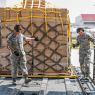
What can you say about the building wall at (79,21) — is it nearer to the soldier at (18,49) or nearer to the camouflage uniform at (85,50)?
the camouflage uniform at (85,50)

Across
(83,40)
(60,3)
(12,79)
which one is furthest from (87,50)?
(60,3)

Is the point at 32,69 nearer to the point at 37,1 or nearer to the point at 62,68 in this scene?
the point at 62,68

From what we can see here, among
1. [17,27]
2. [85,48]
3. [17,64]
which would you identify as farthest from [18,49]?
[85,48]

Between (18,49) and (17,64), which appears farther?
(17,64)

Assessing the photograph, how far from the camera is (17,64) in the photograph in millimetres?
12688

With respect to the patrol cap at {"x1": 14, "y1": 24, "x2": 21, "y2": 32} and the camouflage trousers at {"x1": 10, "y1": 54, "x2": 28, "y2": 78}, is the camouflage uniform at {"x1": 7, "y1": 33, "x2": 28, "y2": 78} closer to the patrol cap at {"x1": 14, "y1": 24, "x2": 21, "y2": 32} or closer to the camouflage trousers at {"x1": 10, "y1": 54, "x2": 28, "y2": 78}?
the camouflage trousers at {"x1": 10, "y1": 54, "x2": 28, "y2": 78}

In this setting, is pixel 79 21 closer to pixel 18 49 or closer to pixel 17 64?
pixel 17 64

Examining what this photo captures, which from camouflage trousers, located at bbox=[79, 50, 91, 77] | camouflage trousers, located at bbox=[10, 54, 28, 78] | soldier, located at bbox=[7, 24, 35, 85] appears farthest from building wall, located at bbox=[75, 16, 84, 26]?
soldier, located at bbox=[7, 24, 35, 85]

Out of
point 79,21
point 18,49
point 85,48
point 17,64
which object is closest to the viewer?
point 18,49

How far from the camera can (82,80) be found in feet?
43.3

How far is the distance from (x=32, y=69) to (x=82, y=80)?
1.70 metres

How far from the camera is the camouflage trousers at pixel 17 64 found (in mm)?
12523

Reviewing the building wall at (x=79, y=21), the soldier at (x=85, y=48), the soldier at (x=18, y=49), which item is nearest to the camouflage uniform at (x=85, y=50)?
the soldier at (x=85, y=48)

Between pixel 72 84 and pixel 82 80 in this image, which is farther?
pixel 82 80
